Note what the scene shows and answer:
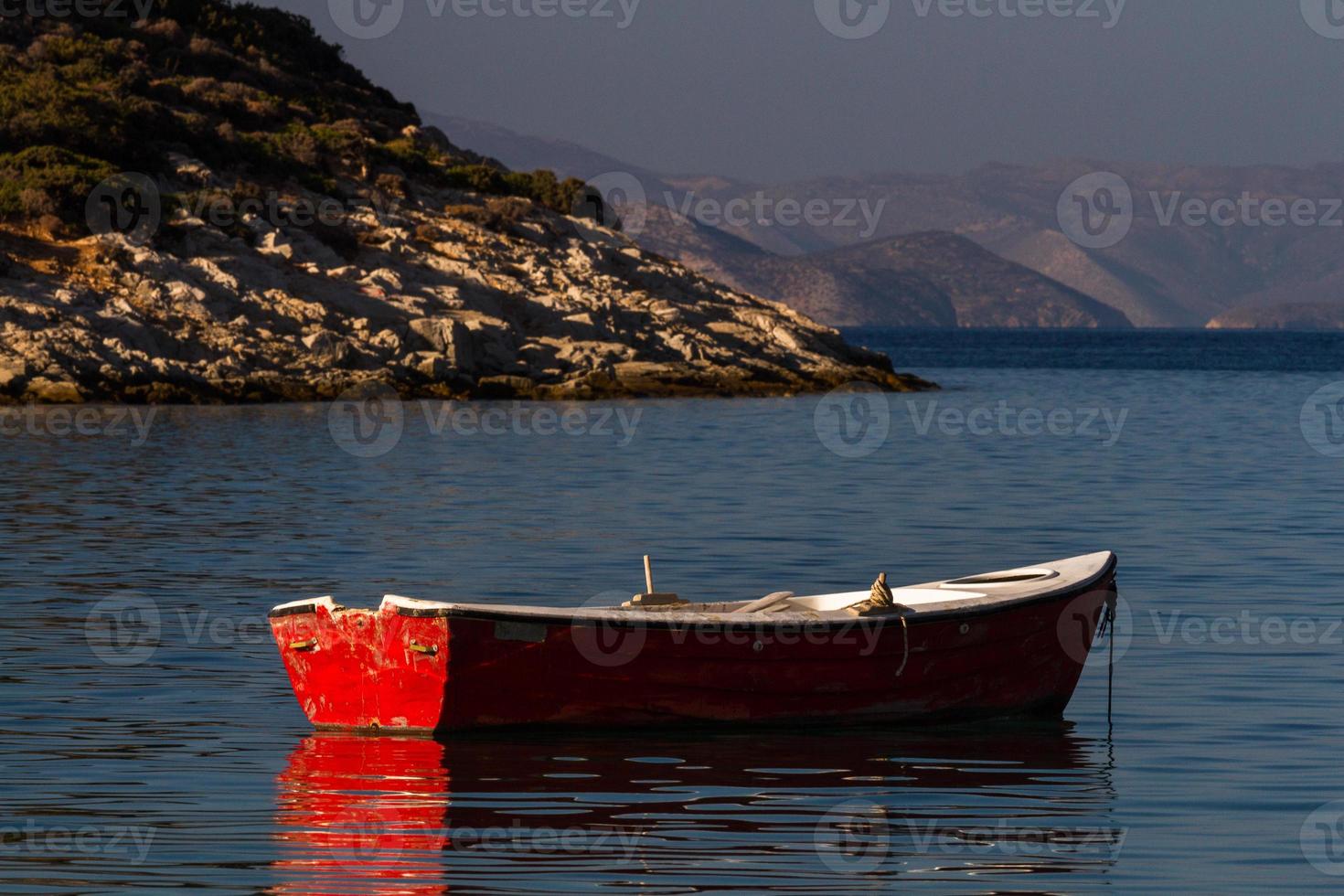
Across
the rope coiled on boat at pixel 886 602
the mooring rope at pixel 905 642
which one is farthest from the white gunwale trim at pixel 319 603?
the mooring rope at pixel 905 642

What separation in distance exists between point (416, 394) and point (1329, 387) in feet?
173

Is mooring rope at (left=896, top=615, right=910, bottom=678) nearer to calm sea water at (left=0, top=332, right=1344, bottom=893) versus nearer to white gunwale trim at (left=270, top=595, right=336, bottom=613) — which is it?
calm sea water at (left=0, top=332, right=1344, bottom=893)

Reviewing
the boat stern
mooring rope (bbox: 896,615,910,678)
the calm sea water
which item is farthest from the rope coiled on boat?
the boat stern

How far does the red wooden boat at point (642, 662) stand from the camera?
43.3ft

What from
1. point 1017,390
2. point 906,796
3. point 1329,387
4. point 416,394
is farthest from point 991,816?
point 1329,387

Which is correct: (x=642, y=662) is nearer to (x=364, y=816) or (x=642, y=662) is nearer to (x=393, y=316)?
(x=364, y=816)

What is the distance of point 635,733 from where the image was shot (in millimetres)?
13734

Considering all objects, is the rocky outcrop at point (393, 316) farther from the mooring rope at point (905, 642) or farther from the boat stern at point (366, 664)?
the mooring rope at point (905, 642)

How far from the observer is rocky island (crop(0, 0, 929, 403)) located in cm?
5238

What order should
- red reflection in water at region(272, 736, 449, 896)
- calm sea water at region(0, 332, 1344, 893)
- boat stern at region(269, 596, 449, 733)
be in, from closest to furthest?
1. red reflection in water at region(272, 736, 449, 896)
2. calm sea water at region(0, 332, 1344, 893)
3. boat stern at region(269, 596, 449, 733)

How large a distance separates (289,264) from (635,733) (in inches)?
1874

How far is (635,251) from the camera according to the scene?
74.6 meters

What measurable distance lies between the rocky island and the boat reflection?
127 ft

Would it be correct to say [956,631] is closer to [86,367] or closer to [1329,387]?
[86,367]
